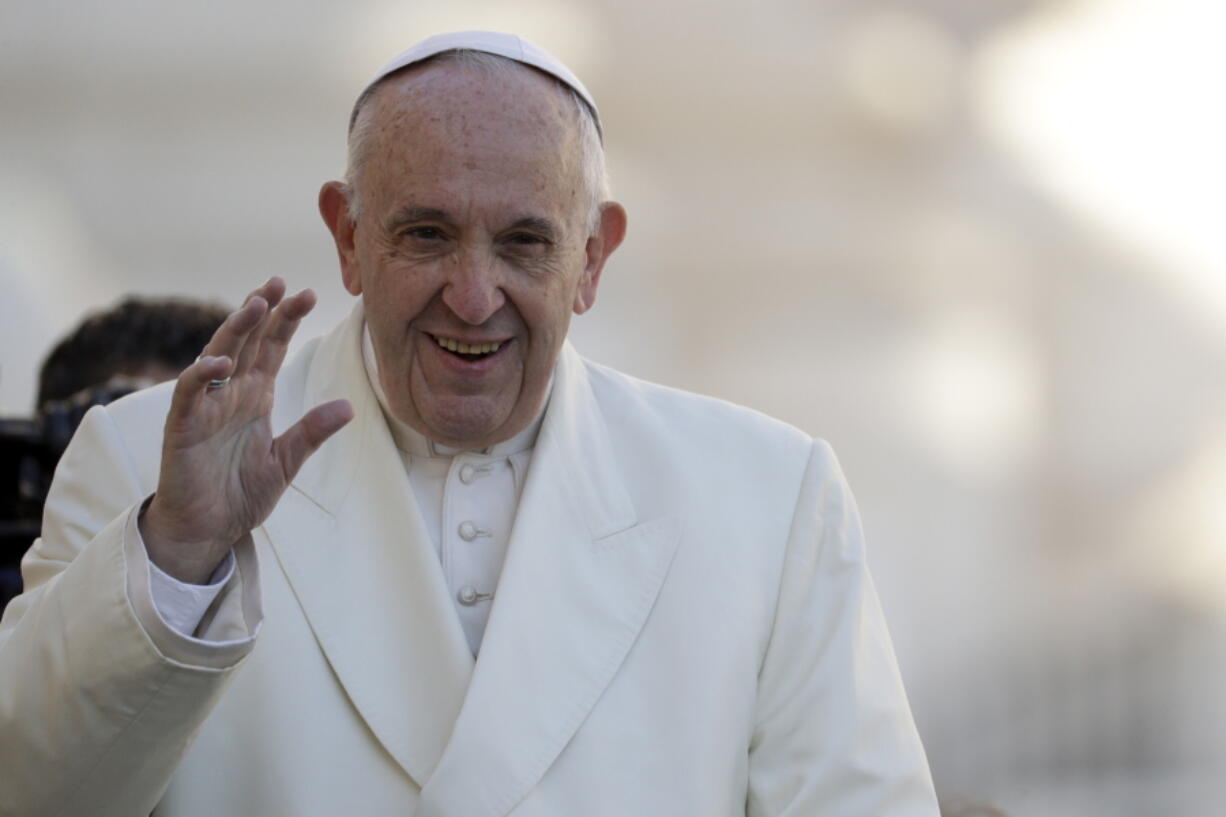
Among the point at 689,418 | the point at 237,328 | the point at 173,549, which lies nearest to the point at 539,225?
the point at 689,418

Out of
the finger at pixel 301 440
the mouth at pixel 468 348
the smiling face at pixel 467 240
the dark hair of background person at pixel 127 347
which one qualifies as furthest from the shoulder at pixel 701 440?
the dark hair of background person at pixel 127 347

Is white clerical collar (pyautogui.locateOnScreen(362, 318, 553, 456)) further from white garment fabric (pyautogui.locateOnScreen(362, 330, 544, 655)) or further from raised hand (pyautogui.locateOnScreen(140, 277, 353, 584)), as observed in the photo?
raised hand (pyautogui.locateOnScreen(140, 277, 353, 584))

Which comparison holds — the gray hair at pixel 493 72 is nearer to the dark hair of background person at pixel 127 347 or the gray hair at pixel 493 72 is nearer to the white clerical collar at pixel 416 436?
the white clerical collar at pixel 416 436

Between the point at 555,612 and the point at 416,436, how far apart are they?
1.38 feet

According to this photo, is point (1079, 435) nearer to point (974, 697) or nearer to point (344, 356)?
point (974, 697)

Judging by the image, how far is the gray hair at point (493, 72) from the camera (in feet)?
8.79

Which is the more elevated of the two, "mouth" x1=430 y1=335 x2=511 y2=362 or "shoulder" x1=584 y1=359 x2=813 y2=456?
"mouth" x1=430 y1=335 x2=511 y2=362

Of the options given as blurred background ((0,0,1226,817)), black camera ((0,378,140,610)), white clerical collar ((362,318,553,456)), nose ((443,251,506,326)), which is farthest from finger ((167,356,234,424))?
blurred background ((0,0,1226,817))

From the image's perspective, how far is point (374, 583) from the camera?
2609 millimetres

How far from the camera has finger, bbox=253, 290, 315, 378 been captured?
2111 mm

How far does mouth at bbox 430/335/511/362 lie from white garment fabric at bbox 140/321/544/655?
0.74 feet

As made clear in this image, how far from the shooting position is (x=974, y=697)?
689cm

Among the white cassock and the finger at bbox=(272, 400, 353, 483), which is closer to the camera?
the finger at bbox=(272, 400, 353, 483)

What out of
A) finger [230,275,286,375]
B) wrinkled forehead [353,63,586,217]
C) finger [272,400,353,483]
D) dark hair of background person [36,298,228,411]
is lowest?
dark hair of background person [36,298,228,411]
